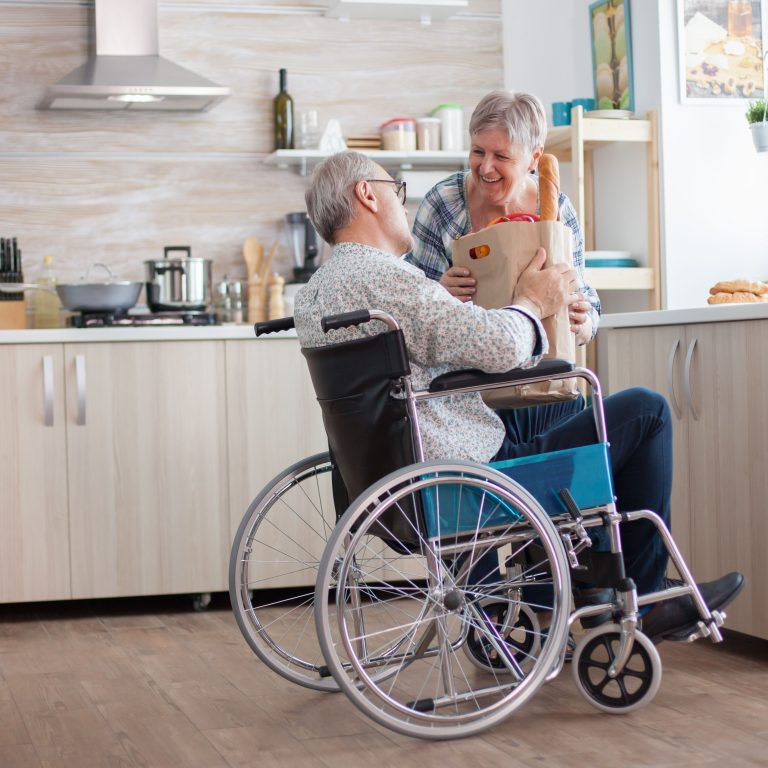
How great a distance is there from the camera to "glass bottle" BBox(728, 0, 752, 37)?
3.84 metres

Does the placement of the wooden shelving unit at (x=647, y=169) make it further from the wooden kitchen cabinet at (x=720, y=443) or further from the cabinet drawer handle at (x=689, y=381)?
the cabinet drawer handle at (x=689, y=381)

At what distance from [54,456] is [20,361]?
11.5 inches

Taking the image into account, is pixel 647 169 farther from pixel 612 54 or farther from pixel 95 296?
pixel 95 296

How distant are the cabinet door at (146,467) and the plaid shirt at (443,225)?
3.30 ft

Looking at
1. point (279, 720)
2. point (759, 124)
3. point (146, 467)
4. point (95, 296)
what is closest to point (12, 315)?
point (95, 296)

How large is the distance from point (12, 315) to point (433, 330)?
2204 mm

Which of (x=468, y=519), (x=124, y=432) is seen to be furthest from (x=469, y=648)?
(x=124, y=432)

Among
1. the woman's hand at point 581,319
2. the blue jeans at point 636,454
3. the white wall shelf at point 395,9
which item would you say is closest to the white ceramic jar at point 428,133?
the white wall shelf at point 395,9

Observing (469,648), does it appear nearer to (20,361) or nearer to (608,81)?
(20,361)

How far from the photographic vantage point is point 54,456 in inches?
137

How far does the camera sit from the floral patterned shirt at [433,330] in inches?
81.0

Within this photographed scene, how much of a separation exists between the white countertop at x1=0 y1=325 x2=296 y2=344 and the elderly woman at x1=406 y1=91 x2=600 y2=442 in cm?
93

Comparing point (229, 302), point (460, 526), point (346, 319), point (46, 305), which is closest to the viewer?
point (346, 319)

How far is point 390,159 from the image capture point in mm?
4266
